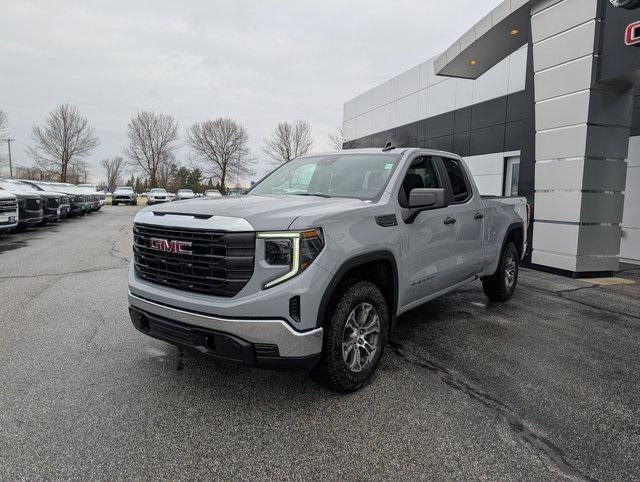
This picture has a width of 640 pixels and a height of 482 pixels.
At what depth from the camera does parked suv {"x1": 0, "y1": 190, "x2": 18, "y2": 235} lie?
1146 cm

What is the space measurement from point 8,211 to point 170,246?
11333 mm

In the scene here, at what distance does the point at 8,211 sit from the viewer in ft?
38.2

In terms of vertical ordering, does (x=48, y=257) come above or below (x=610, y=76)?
below

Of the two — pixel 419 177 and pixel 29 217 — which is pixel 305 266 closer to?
pixel 419 177

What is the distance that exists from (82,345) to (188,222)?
2.11m

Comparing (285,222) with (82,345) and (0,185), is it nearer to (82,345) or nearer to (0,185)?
(82,345)

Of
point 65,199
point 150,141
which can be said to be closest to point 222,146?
point 150,141

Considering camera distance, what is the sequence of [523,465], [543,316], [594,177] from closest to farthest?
1. [523,465]
2. [543,316]
3. [594,177]

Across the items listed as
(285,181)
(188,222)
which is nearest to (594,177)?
(285,181)

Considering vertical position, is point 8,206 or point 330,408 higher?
point 8,206

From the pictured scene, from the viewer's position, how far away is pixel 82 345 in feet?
13.5

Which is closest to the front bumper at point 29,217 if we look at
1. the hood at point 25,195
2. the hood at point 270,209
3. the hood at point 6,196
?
the hood at point 25,195

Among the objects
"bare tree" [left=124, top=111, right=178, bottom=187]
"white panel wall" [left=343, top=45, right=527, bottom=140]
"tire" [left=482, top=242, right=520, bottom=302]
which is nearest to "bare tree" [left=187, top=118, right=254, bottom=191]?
"bare tree" [left=124, top=111, right=178, bottom=187]

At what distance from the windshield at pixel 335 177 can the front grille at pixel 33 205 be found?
39.4ft
